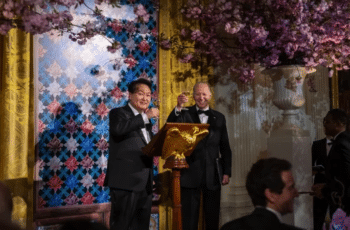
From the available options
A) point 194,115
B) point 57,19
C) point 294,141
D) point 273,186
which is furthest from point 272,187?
point 294,141

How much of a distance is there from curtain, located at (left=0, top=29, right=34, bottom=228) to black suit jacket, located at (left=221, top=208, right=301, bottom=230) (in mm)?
2735

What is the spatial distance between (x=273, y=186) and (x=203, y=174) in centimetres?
200

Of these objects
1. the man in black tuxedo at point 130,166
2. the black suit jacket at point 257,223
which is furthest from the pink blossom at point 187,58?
the black suit jacket at point 257,223

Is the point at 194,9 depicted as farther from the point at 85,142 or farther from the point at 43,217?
the point at 43,217

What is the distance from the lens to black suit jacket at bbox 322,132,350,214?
3.53 metres

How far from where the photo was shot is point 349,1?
4691 mm

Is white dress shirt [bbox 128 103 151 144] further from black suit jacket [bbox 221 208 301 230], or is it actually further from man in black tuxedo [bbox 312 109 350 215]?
black suit jacket [bbox 221 208 301 230]

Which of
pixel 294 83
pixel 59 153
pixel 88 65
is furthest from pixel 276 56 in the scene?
pixel 59 153

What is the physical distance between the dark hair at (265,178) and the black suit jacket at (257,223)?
0.55 ft

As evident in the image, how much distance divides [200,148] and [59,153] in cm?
139

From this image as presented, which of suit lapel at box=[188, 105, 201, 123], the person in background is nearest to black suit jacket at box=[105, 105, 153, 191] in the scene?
suit lapel at box=[188, 105, 201, 123]

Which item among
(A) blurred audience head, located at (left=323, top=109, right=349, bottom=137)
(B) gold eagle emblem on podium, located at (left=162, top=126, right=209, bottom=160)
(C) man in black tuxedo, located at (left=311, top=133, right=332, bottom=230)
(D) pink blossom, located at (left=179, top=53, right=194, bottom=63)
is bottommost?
(C) man in black tuxedo, located at (left=311, top=133, right=332, bottom=230)

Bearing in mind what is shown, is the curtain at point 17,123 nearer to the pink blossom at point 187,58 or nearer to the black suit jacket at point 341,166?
the pink blossom at point 187,58

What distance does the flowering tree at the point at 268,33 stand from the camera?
4457mm
